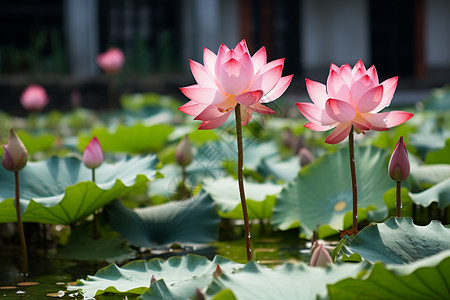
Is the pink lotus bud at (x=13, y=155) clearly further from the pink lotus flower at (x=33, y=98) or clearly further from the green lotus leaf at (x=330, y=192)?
the pink lotus flower at (x=33, y=98)

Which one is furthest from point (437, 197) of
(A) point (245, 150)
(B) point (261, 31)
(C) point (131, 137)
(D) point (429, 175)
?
(B) point (261, 31)

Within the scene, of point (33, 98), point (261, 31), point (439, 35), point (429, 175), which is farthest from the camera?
point (439, 35)

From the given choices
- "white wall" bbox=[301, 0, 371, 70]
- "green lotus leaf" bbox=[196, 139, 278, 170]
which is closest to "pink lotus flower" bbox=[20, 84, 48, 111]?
"green lotus leaf" bbox=[196, 139, 278, 170]

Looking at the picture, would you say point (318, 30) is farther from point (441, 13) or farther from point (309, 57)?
point (441, 13)

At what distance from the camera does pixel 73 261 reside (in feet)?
4.47

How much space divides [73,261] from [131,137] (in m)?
1.06

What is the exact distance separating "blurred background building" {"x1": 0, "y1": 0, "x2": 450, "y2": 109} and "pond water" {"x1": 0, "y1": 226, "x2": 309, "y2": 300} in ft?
20.9

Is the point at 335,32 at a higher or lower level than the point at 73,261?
higher

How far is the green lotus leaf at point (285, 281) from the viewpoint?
749mm

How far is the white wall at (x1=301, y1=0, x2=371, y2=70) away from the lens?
9188mm

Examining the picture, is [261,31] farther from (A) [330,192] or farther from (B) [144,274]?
(B) [144,274]

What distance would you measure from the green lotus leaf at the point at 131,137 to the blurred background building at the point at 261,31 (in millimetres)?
5324

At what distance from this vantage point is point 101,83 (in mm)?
6891

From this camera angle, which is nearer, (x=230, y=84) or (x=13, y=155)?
(x=230, y=84)
